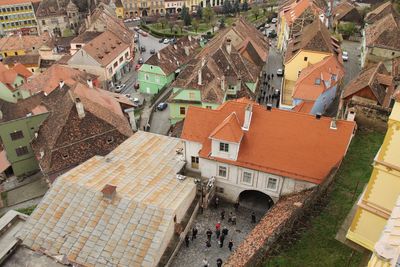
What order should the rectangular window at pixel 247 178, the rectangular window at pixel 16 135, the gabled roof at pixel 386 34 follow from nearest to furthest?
the rectangular window at pixel 247 178, the rectangular window at pixel 16 135, the gabled roof at pixel 386 34

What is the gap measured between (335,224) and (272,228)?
13.3 ft

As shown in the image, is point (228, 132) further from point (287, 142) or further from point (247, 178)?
point (287, 142)

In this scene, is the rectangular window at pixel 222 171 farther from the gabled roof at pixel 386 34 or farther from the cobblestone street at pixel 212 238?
the gabled roof at pixel 386 34

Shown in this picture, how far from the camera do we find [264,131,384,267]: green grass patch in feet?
70.1

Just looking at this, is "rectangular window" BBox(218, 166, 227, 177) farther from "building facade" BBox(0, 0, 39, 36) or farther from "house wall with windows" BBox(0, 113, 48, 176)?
"building facade" BBox(0, 0, 39, 36)

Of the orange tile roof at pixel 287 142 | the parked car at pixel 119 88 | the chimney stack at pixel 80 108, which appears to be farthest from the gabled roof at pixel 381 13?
the chimney stack at pixel 80 108

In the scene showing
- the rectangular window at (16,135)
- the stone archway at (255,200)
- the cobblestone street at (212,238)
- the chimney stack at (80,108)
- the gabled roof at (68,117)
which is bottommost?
the cobblestone street at (212,238)

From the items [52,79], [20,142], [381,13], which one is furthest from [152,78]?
[381,13]

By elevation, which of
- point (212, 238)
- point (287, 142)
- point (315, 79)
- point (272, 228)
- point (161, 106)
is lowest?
point (161, 106)

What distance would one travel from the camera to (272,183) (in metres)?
31.2

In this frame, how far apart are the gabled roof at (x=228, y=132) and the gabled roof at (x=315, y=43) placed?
30.3 m

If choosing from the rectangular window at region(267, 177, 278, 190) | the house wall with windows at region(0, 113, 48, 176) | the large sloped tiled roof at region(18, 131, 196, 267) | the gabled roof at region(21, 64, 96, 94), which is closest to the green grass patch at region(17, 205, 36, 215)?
the house wall with windows at region(0, 113, 48, 176)

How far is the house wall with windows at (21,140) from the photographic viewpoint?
135ft

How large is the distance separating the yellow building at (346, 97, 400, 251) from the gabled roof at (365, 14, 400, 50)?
1773 inches
